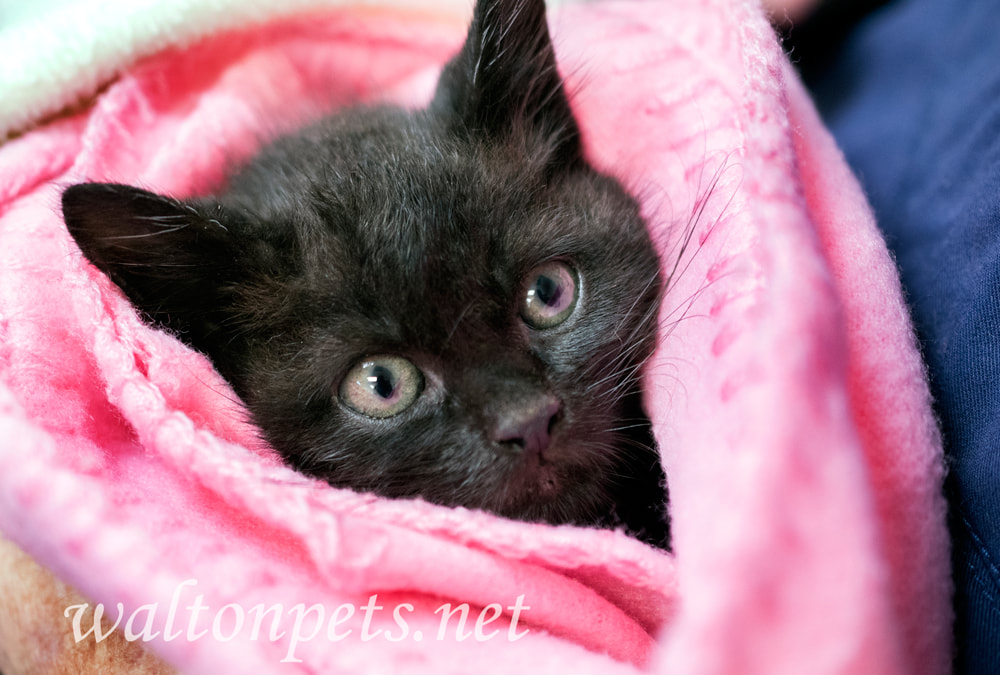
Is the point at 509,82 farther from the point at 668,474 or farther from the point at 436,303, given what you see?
the point at 668,474

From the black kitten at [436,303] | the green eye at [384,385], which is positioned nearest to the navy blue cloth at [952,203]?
the black kitten at [436,303]

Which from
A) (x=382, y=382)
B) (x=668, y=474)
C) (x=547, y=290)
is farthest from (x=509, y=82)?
(x=668, y=474)

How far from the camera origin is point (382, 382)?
1.05 meters

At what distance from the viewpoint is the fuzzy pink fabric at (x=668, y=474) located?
0.54 m

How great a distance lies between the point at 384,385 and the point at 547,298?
278 millimetres

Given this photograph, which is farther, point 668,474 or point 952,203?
point 952,203

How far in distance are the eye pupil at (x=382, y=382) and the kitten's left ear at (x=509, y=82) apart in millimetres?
441

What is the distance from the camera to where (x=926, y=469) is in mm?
840

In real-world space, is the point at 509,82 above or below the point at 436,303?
above

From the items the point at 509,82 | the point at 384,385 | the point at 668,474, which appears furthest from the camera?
the point at 509,82

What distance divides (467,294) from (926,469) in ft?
2.01

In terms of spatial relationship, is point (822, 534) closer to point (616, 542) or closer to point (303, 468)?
point (616, 542)

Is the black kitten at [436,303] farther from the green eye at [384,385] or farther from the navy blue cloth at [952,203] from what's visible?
the navy blue cloth at [952,203]

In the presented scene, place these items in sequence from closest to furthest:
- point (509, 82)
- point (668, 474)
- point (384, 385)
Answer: point (668, 474) → point (384, 385) → point (509, 82)
